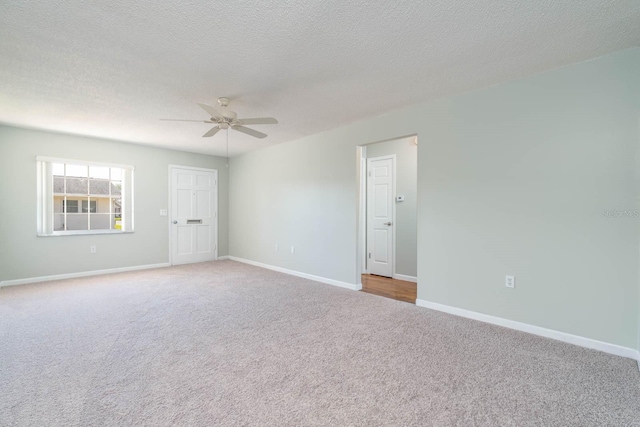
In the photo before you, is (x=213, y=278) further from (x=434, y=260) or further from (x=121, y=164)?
(x=434, y=260)

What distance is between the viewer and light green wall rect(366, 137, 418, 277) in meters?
4.95

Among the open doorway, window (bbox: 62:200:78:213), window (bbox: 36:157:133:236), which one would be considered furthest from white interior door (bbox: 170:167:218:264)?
the open doorway

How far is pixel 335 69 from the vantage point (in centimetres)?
266

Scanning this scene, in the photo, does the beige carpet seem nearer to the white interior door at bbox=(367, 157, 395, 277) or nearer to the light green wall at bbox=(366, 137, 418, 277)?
the light green wall at bbox=(366, 137, 418, 277)

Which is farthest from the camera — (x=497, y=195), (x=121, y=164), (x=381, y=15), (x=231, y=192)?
(x=231, y=192)

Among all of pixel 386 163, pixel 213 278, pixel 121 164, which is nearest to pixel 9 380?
pixel 213 278

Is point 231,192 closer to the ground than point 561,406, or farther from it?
farther from it

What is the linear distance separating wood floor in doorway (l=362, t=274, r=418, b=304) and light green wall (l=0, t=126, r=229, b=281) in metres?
4.30

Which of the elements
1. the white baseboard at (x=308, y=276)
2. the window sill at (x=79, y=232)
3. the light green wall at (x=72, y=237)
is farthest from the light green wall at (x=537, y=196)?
the window sill at (x=79, y=232)

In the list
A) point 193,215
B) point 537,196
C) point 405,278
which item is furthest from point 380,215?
point 193,215

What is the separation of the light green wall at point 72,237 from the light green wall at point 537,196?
4377 mm

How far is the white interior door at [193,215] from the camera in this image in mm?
6195

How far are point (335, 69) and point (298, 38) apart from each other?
1.90 feet

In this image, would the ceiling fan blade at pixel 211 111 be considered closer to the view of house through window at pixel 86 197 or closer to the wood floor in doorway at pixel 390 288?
the wood floor in doorway at pixel 390 288
